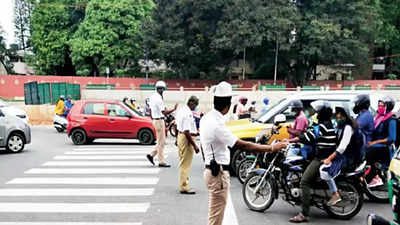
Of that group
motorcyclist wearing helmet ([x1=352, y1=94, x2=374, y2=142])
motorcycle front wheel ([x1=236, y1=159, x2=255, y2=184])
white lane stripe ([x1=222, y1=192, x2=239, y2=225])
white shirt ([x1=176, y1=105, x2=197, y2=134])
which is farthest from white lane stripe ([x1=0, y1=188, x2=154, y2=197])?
motorcyclist wearing helmet ([x1=352, y1=94, x2=374, y2=142])

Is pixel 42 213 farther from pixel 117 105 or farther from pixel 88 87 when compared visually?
pixel 88 87

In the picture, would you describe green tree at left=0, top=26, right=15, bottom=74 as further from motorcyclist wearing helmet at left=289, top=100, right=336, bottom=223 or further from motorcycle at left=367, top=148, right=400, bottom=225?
motorcycle at left=367, top=148, right=400, bottom=225

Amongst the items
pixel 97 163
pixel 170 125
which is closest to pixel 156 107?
pixel 97 163

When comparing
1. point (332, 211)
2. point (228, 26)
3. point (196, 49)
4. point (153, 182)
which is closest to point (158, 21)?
point (196, 49)

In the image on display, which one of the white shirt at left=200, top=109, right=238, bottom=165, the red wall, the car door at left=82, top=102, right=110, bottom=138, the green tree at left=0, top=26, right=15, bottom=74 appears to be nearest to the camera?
the white shirt at left=200, top=109, right=238, bottom=165

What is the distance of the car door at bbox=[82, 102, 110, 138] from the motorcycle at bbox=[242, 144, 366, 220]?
27.6ft

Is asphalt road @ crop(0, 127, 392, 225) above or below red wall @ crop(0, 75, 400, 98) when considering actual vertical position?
below

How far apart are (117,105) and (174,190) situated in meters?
7.01

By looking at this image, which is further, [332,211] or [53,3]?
[53,3]

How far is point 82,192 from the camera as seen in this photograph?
7133 mm

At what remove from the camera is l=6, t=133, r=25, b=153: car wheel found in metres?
Answer: 11.5

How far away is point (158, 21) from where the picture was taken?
Answer: 39062 mm

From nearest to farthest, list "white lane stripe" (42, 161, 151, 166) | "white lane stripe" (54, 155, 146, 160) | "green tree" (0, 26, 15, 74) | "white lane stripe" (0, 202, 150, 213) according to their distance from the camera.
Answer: "white lane stripe" (0, 202, 150, 213), "white lane stripe" (42, 161, 151, 166), "white lane stripe" (54, 155, 146, 160), "green tree" (0, 26, 15, 74)

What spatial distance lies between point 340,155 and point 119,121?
9.32 metres
